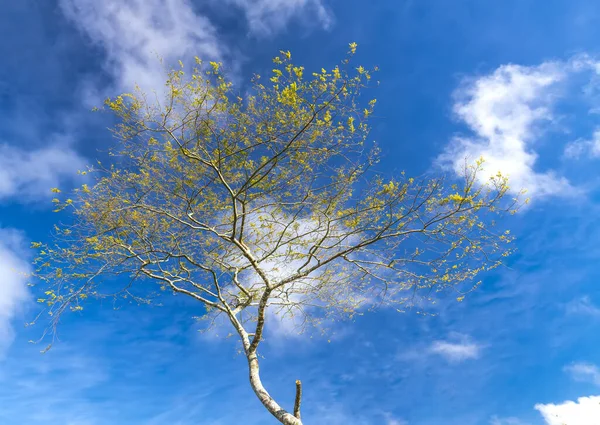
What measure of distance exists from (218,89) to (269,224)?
3.29 metres

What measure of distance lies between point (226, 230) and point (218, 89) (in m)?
3.39

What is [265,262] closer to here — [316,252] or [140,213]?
[316,252]

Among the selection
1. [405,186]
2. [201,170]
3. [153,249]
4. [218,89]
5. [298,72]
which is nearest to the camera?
[298,72]

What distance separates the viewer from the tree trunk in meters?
6.65

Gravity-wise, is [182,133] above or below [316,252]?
above

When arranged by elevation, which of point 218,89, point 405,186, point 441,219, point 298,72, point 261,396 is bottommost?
point 261,396

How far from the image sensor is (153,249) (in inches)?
355

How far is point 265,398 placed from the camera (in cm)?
723

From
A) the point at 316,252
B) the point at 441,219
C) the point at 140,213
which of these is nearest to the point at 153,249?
the point at 140,213

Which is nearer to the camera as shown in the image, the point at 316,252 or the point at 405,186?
the point at 405,186

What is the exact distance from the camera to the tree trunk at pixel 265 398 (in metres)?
6.65

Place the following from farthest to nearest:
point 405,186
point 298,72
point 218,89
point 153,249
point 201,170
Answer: point 153,249 < point 201,170 < point 405,186 < point 218,89 < point 298,72

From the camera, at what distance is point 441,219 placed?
302 inches

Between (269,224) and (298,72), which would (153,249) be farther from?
(298,72)
